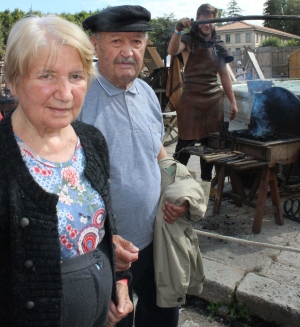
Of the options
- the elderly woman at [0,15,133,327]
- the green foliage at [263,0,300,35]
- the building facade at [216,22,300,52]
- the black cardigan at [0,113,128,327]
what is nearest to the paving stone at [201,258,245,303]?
the elderly woman at [0,15,133,327]

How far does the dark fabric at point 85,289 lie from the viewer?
1.39 m

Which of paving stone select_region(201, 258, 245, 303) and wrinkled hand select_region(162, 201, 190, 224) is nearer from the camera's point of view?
wrinkled hand select_region(162, 201, 190, 224)

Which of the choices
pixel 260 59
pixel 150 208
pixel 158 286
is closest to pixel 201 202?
pixel 150 208

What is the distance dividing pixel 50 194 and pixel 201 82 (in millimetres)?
3978

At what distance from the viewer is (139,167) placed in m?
1.99

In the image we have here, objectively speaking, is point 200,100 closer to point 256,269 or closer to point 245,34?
point 256,269

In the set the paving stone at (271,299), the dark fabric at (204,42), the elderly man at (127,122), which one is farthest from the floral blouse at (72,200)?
the dark fabric at (204,42)

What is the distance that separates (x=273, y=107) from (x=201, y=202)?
3.03 metres

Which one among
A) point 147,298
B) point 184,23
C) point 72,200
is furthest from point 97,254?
→ point 184,23

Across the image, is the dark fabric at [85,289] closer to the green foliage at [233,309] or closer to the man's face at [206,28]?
the green foliage at [233,309]

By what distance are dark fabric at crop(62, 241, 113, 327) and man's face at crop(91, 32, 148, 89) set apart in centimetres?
89

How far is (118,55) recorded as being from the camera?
2.00 metres

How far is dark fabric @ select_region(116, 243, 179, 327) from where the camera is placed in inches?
84.5

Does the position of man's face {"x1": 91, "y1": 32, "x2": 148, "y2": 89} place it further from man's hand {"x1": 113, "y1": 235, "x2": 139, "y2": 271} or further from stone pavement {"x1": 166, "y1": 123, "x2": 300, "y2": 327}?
stone pavement {"x1": 166, "y1": 123, "x2": 300, "y2": 327}
